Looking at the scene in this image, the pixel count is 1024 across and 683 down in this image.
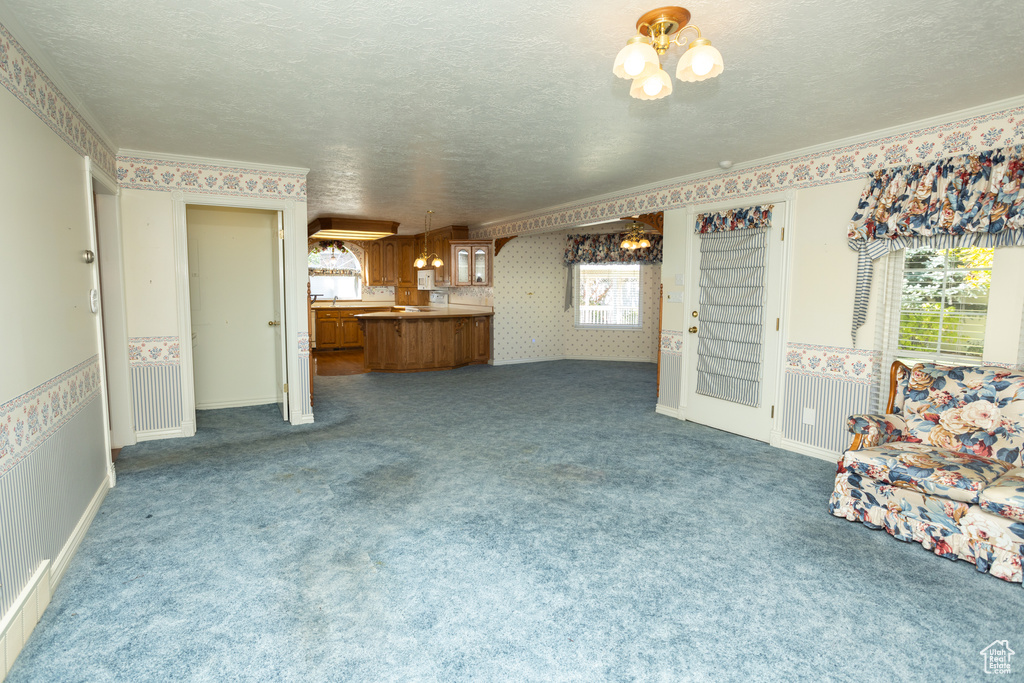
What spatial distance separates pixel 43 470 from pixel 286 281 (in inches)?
110

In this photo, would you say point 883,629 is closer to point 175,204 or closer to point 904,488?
point 904,488

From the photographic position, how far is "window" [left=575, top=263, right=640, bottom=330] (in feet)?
30.8

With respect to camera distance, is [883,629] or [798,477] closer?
[883,629]

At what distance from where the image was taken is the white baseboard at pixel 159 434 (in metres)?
4.39

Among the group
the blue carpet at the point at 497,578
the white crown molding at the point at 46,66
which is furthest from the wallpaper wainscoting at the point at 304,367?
the white crown molding at the point at 46,66

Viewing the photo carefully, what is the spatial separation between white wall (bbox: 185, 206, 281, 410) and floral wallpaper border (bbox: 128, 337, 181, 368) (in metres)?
0.96

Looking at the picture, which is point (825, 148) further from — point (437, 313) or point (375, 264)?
point (375, 264)

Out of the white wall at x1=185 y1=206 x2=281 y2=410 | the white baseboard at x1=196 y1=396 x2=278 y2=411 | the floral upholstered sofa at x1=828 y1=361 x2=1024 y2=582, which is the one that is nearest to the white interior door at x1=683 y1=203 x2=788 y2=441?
the floral upholstered sofa at x1=828 y1=361 x2=1024 y2=582

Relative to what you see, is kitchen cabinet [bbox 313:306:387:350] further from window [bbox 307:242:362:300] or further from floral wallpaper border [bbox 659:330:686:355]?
floral wallpaper border [bbox 659:330:686:355]

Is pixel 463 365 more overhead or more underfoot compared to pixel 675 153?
more underfoot

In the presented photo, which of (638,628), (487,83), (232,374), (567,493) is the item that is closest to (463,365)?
(232,374)

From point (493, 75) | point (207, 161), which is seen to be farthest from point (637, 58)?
point (207, 161)

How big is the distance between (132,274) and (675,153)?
179 inches

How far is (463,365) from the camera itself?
8500 millimetres
